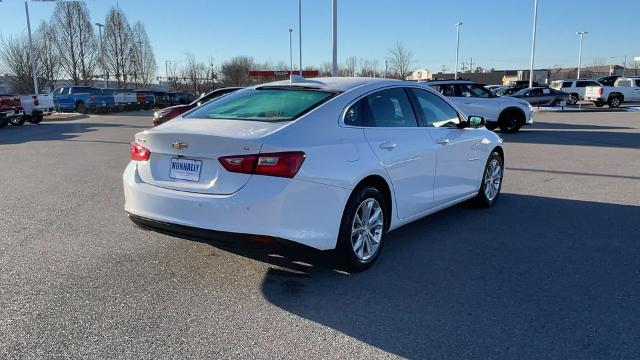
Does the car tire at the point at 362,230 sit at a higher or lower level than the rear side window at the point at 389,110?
lower

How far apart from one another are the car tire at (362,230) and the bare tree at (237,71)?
220 ft

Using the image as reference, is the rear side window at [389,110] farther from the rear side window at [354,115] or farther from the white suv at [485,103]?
the white suv at [485,103]

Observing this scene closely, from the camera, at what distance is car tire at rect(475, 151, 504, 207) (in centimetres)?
652

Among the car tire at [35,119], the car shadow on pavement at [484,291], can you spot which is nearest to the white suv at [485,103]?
the car shadow on pavement at [484,291]

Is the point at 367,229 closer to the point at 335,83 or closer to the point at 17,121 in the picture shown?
the point at 335,83

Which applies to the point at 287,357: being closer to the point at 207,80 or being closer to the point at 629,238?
the point at 629,238

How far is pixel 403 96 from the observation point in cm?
518

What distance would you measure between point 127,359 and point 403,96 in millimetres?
3481

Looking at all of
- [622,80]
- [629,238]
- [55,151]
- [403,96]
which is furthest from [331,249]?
[622,80]

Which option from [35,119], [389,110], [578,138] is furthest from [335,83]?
[35,119]

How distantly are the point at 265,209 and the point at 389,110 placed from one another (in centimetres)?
184

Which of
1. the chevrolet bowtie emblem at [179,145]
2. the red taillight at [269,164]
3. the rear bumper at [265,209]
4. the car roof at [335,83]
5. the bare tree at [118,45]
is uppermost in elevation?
the bare tree at [118,45]

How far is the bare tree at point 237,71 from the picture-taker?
72.2m

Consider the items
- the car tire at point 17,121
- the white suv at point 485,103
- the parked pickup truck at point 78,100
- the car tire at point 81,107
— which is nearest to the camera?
the white suv at point 485,103
